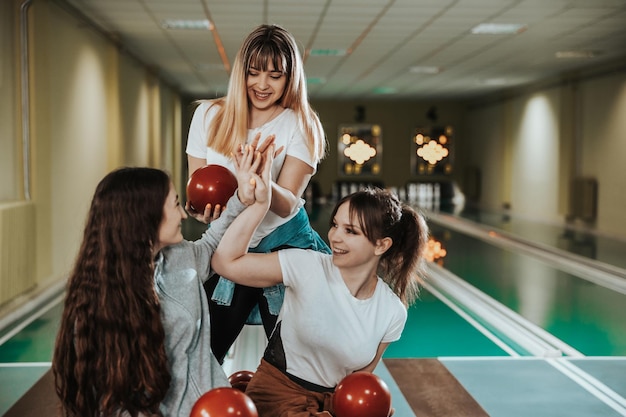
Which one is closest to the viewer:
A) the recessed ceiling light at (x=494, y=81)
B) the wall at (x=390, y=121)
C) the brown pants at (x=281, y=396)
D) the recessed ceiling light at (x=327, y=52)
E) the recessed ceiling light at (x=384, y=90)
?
the brown pants at (x=281, y=396)

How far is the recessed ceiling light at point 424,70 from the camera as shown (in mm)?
12339

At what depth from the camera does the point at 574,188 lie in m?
12.0

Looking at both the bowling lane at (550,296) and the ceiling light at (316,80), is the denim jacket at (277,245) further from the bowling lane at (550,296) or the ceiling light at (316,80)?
the ceiling light at (316,80)

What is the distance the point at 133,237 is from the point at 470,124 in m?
18.5

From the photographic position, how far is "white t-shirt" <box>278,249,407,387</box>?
2.08m

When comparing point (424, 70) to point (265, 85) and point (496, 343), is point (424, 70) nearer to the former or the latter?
point (496, 343)

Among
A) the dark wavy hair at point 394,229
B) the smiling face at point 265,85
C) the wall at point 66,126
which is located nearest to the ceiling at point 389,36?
the wall at point 66,126

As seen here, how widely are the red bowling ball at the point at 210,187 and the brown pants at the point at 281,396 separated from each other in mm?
517

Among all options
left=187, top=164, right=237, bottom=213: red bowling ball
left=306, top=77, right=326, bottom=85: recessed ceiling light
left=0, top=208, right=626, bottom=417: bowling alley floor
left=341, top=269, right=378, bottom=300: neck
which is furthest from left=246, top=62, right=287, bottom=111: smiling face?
left=306, top=77, right=326, bottom=85: recessed ceiling light

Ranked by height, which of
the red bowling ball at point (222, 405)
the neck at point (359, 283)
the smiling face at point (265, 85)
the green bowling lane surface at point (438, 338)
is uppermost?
the smiling face at point (265, 85)

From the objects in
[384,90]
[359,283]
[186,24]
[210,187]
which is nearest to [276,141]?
[210,187]

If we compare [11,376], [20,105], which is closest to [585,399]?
[11,376]

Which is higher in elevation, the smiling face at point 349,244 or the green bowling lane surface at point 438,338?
the smiling face at point 349,244

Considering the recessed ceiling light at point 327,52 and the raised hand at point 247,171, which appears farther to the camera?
the recessed ceiling light at point 327,52
